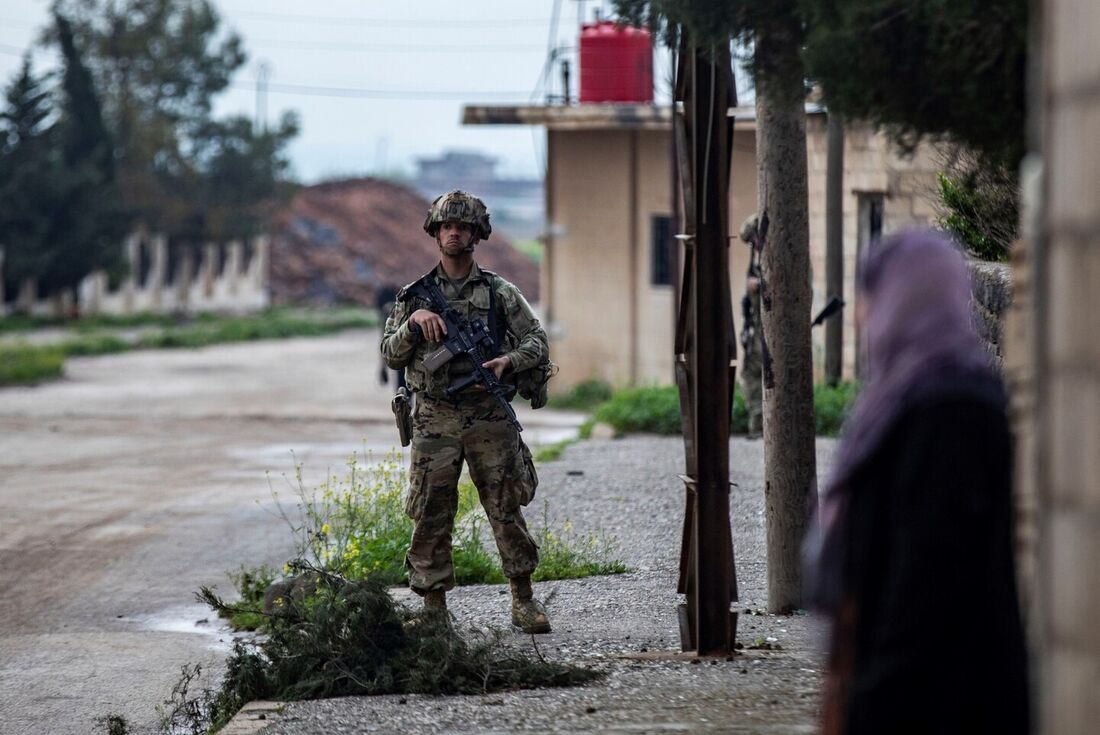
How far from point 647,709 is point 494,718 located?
1.76 ft

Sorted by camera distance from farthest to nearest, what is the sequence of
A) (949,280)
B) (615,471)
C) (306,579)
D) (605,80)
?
(605,80) < (615,471) < (306,579) < (949,280)

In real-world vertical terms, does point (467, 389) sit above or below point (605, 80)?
below

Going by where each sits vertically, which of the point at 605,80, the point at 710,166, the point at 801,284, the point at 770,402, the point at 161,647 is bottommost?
the point at 161,647

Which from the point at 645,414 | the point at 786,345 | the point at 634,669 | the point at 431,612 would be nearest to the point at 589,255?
the point at 645,414

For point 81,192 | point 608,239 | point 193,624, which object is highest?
point 81,192

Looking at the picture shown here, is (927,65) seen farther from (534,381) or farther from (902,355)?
(534,381)

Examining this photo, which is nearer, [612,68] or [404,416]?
[404,416]

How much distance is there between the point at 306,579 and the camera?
782cm

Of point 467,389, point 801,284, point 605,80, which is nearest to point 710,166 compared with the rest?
point 801,284

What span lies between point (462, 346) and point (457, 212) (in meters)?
0.58

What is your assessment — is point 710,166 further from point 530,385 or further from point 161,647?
point 161,647

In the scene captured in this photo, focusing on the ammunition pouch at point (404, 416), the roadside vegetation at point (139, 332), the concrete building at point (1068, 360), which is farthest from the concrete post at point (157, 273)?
the concrete building at point (1068, 360)

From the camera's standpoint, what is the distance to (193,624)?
8609 mm

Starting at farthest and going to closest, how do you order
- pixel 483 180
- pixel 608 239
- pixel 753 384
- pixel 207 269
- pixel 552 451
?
pixel 483 180
pixel 207 269
pixel 608 239
pixel 552 451
pixel 753 384
